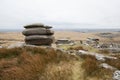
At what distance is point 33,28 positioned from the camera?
22203mm

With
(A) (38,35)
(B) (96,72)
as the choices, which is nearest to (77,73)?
(B) (96,72)

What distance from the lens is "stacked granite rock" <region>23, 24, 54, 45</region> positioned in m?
21.4

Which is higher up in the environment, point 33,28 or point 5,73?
point 33,28

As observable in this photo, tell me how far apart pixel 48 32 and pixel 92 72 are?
13.4 m

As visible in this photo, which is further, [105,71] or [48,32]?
[48,32]

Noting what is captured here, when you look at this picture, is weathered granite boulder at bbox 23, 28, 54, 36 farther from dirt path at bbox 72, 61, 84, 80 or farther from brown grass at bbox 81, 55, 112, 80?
brown grass at bbox 81, 55, 112, 80

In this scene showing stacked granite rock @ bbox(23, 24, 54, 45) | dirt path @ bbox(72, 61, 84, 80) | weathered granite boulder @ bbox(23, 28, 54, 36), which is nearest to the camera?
dirt path @ bbox(72, 61, 84, 80)

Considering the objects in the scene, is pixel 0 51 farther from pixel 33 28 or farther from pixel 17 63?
pixel 33 28

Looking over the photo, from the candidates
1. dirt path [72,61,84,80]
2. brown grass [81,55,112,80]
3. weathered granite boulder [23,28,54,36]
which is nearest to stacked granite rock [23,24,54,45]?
weathered granite boulder [23,28,54,36]

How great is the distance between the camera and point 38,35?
21.7m

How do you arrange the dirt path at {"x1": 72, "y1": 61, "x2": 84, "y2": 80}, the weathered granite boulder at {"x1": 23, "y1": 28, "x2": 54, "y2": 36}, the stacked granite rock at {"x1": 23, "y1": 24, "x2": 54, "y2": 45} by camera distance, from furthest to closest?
the weathered granite boulder at {"x1": 23, "y1": 28, "x2": 54, "y2": 36}, the stacked granite rock at {"x1": 23, "y1": 24, "x2": 54, "y2": 45}, the dirt path at {"x1": 72, "y1": 61, "x2": 84, "y2": 80}

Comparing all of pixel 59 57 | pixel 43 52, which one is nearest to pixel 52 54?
pixel 59 57

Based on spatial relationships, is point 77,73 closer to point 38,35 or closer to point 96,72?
point 96,72

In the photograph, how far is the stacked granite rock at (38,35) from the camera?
21359 millimetres
